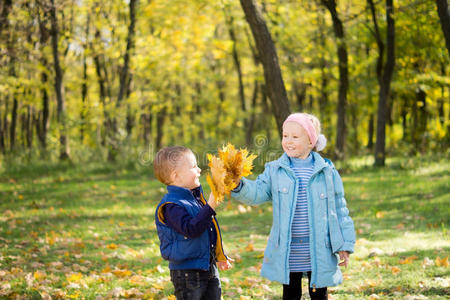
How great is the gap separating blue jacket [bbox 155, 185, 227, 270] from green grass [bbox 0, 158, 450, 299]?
1.78 metres

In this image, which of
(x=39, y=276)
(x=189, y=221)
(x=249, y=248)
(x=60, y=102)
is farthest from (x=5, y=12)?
(x=189, y=221)

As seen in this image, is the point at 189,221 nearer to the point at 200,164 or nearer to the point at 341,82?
the point at 200,164

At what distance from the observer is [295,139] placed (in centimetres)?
342

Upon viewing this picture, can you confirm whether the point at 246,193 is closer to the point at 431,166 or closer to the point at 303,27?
the point at 431,166

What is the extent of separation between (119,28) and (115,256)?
552 inches

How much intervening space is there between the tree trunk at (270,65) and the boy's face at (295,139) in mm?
4148

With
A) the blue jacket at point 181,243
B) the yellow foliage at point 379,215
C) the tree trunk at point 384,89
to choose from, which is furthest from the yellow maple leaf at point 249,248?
the tree trunk at point 384,89

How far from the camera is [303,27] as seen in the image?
21.2m

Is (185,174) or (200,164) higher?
(185,174)

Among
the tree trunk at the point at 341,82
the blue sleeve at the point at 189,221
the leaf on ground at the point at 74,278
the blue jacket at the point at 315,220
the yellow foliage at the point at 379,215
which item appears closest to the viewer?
the blue sleeve at the point at 189,221

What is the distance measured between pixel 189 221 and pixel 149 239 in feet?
16.0

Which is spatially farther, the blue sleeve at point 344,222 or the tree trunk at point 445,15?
the tree trunk at point 445,15

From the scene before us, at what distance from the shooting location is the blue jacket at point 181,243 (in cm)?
303

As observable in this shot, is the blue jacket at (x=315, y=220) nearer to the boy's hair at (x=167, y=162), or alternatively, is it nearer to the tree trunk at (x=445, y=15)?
the boy's hair at (x=167, y=162)
